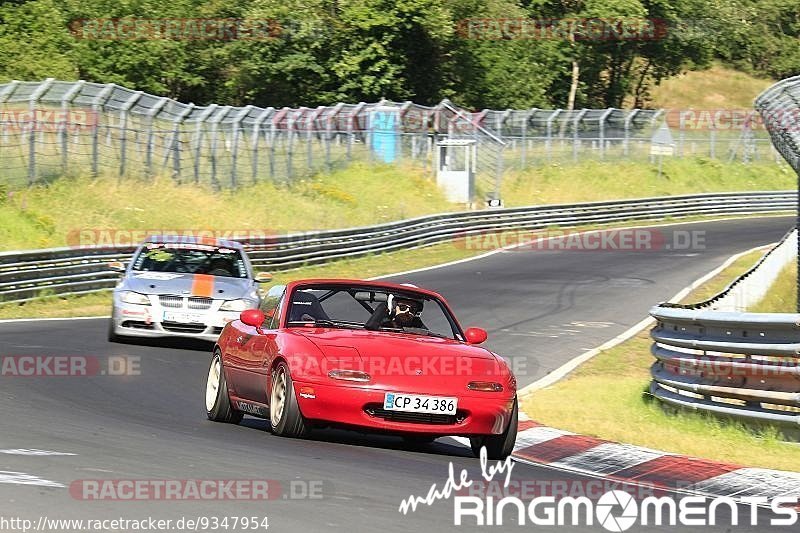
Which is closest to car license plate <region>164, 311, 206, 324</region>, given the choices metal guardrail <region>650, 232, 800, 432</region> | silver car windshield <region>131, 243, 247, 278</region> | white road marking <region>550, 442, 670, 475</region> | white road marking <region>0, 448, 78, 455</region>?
silver car windshield <region>131, 243, 247, 278</region>

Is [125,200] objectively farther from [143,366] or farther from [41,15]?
[41,15]

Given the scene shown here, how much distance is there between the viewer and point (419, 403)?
33.1 feet

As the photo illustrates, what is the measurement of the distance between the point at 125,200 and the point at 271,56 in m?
30.4

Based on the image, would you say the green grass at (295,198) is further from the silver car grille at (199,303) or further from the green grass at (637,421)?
the green grass at (637,421)

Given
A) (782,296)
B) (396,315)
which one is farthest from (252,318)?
(782,296)

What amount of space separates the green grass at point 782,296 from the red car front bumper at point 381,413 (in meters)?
14.2

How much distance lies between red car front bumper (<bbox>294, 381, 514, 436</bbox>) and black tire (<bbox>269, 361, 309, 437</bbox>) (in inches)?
2.8

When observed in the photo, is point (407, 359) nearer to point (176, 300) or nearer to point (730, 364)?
point (730, 364)

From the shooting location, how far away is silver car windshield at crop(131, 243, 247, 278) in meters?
18.5

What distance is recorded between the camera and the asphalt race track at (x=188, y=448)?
701 cm

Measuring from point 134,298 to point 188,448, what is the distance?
845 centimetres

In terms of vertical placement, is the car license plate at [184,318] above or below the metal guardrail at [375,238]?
above

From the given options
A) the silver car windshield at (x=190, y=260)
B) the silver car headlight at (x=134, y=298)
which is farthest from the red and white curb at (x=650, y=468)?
the silver car windshield at (x=190, y=260)

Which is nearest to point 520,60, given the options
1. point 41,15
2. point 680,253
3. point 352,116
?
point 41,15
